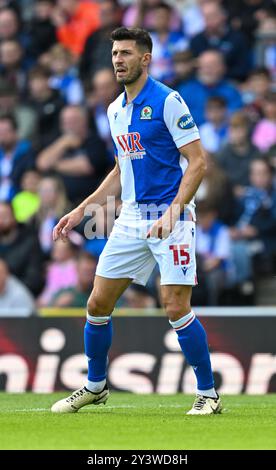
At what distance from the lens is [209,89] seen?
15.3m

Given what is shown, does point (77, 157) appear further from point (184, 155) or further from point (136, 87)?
point (184, 155)

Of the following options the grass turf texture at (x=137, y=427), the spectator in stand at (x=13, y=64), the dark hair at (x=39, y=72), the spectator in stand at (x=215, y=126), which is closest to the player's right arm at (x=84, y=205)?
the grass turf texture at (x=137, y=427)

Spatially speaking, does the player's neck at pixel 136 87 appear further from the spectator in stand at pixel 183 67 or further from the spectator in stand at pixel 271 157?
the spectator in stand at pixel 183 67

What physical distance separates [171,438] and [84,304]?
21.3ft

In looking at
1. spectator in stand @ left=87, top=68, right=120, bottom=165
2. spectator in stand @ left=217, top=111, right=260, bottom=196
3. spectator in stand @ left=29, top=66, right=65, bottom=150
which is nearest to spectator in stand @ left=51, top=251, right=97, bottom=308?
spectator in stand @ left=217, top=111, right=260, bottom=196

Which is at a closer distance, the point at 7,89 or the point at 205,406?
the point at 205,406

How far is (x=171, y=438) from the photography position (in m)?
6.97

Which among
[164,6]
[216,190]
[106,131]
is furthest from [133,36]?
[164,6]

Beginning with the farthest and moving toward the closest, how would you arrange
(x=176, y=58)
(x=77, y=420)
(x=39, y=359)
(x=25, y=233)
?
1. (x=176, y=58)
2. (x=25, y=233)
3. (x=39, y=359)
4. (x=77, y=420)

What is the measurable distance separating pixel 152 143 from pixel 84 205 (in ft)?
2.56

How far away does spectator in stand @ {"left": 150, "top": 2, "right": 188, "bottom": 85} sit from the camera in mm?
16156

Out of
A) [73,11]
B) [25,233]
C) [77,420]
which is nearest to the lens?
[77,420]
